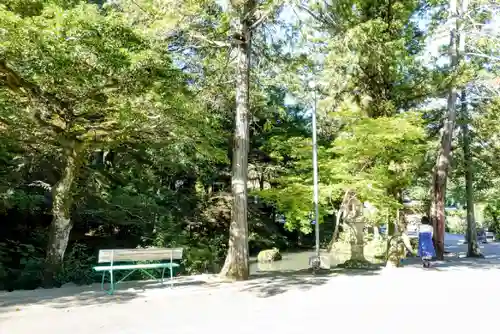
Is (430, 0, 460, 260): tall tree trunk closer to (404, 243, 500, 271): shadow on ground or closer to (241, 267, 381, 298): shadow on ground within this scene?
(404, 243, 500, 271): shadow on ground

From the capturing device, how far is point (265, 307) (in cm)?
707

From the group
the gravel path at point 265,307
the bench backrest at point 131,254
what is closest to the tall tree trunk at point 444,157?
the gravel path at point 265,307

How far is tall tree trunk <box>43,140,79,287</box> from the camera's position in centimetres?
991

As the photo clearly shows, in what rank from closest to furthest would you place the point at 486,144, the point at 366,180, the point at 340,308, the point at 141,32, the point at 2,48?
1. the point at 340,308
2. the point at 2,48
3. the point at 141,32
4. the point at 366,180
5. the point at 486,144

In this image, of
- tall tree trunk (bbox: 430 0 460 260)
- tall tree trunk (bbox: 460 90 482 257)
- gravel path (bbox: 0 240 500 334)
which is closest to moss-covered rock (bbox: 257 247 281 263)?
tall tree trunk (bbox: 430 0 460 260)

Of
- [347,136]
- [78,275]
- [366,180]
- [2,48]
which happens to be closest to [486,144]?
[347,136]

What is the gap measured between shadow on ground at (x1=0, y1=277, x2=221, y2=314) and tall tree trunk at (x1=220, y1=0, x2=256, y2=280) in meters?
0.85

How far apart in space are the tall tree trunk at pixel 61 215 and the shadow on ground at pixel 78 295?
0.87 meters

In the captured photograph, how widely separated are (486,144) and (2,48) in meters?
19.2

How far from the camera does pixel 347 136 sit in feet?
43.5

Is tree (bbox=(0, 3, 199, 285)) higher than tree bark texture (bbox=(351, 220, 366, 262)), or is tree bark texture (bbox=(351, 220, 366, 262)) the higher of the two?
tree (bbox=(0, 3, 199, 285))

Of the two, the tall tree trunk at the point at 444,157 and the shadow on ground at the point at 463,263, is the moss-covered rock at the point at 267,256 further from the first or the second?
the tall tree trunk at the point at 444,157

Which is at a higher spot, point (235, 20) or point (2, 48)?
point (235, 20)

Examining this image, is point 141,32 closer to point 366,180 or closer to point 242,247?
point 242,247
